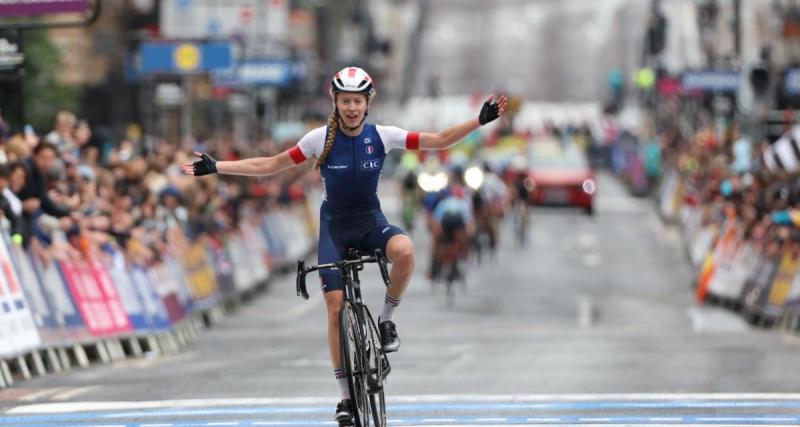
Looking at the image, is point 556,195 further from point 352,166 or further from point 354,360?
point 354,360

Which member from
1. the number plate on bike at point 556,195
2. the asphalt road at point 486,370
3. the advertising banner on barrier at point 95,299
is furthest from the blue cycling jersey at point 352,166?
the number plate on bike at point 556,195

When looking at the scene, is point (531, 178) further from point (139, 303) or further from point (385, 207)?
point (139, 303)

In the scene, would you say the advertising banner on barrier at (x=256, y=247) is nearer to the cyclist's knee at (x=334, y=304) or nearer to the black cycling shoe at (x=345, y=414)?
the cyclist's knee at (x=334, y=304)

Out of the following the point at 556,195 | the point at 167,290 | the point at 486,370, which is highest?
the point at 486,370

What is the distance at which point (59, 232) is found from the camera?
18.5 metres

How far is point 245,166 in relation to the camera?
1145cm

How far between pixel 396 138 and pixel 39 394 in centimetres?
479

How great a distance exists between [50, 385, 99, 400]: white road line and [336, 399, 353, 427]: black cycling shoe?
3989mm

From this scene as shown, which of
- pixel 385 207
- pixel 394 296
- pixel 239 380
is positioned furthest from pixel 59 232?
pixel 385 207

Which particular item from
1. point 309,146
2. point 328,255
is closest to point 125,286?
point 309,146

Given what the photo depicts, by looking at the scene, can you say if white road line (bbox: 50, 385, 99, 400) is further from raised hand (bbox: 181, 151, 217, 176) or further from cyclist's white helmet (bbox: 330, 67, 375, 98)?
cyclist's white helmet (bbox: 330, 67, 375, 98)

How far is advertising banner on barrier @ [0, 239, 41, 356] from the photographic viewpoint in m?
16.2

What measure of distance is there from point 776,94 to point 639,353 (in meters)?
19.2

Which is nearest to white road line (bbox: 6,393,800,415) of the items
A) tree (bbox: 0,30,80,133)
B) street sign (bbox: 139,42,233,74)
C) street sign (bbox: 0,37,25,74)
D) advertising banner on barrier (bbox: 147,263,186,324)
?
street sign (bbox: 0,37,25,74)
